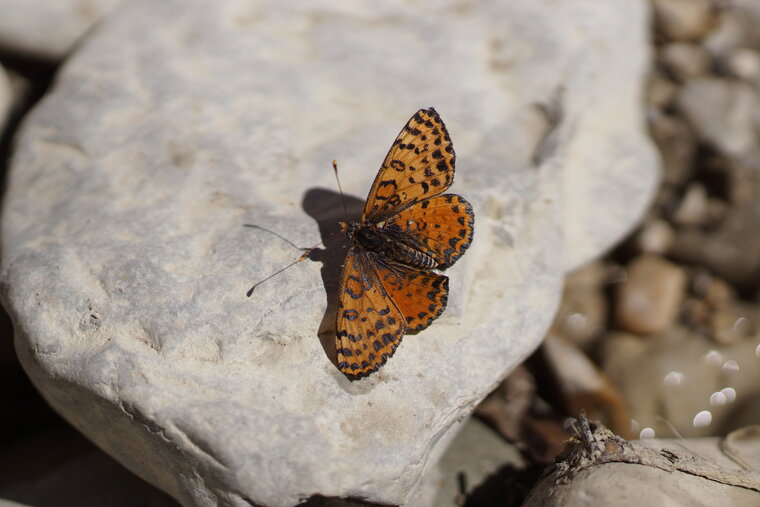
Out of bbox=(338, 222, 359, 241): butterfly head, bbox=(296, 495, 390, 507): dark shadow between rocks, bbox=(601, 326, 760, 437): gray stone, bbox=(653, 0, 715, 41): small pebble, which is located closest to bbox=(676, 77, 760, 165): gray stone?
bbox=(653, 0, 715, 41): small pebble

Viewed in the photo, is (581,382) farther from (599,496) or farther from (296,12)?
(296,12)

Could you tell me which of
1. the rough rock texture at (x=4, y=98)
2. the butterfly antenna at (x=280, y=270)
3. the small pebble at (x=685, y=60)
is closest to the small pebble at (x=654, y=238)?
the small pebble at (x=685, y=60)

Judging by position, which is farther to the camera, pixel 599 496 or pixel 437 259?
pixel 437 259

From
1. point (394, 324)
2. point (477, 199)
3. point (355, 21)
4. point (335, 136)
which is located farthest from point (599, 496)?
point (355, 21)

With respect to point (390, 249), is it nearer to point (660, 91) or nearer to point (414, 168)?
point (414, 168)

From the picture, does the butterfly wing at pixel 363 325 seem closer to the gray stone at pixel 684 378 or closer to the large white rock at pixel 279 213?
the large white rock at pixel 279 213

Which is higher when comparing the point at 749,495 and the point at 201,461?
the point at 201,461
